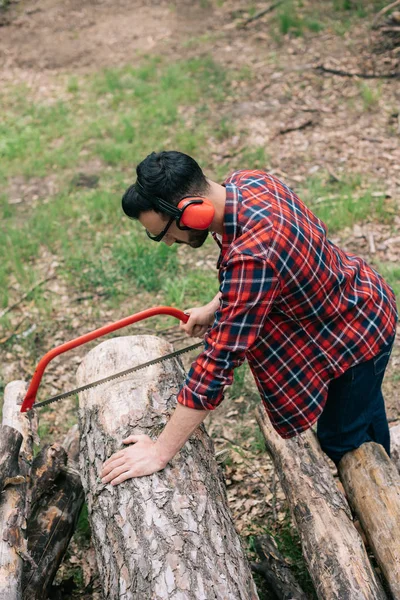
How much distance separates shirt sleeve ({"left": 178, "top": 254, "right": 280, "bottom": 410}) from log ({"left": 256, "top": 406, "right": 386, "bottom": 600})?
93cm

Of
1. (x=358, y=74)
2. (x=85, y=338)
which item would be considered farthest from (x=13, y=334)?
(x=358, y=74)

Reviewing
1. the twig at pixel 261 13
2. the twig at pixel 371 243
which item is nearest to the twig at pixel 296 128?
the twig at pixel 371 243

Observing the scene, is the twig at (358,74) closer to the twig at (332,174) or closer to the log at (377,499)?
the twig at (332,174)

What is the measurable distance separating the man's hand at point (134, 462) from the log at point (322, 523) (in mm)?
816

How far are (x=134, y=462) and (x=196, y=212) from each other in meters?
1.28

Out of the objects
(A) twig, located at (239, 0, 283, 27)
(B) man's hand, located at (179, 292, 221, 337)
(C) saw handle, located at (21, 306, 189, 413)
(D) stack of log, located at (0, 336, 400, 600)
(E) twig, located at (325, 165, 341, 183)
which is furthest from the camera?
(A) twig, located at (239, 0, 283, 27)

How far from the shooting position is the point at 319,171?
24.3 ft

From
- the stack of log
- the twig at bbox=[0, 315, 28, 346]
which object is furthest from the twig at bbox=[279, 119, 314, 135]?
the stack of log

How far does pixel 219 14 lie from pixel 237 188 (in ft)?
30.8

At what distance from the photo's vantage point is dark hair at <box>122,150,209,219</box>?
2.63 meters

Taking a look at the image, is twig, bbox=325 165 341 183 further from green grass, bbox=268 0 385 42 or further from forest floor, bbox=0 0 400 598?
green grass, bbox=268 0 385 42

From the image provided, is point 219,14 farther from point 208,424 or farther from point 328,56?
point 208,424

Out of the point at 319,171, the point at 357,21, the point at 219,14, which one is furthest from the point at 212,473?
the point at 219,14

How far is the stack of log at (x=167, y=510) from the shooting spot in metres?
2.78
